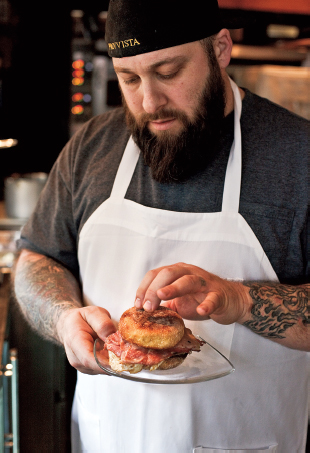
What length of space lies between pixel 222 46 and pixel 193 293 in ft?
2.45

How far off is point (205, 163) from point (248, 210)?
204 mm

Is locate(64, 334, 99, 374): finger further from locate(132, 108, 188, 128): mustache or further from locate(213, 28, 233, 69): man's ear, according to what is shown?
locate(213, 28, 233, 69): man's ear

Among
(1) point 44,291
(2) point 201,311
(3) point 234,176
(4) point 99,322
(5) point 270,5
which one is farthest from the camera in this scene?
(5) point 270,5

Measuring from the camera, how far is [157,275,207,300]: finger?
1.08 m

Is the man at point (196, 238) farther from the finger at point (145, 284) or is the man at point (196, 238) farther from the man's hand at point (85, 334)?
the finger at point (145, 284)

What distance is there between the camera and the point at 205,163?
1529 millimetres

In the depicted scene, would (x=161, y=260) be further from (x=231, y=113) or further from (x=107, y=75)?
(x=107, y=75)

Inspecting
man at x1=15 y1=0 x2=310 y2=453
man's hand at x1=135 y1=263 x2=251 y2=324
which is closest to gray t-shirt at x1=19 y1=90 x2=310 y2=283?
man at x1=15 y1=0 x2=310 y2=453

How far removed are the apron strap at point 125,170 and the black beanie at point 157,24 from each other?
355 mm

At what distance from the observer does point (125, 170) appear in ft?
5.35

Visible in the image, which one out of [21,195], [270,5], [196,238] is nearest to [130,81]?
[196,238]

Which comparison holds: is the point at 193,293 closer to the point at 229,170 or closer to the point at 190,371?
the point at 190,371

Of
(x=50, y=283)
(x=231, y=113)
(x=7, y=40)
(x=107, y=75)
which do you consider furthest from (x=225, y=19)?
(x=107, y=75)

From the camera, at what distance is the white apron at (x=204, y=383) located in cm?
144
